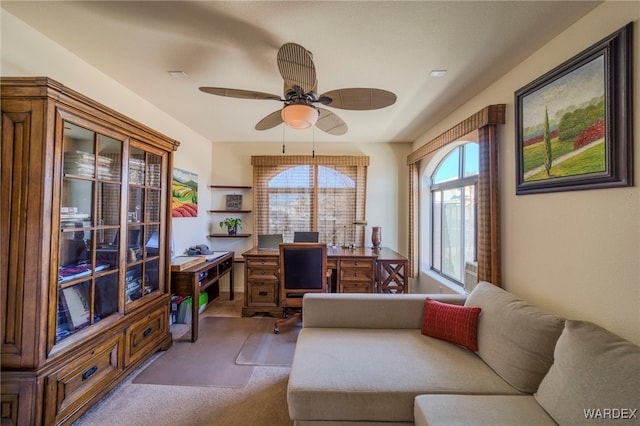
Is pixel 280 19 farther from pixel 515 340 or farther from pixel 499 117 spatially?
pixel 515 340

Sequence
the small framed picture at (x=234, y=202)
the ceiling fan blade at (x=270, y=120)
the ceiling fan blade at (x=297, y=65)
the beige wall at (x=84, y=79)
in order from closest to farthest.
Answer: the ceiling fan blade at (x=297, y=65), the beige wall at (x=84, y=79), the ceiling fan blade at (x=270, y=120), the small framed picture at (x=234, y=202)

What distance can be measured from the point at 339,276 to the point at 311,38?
250 cm

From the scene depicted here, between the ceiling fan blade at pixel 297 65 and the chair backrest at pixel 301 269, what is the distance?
5.23 ft

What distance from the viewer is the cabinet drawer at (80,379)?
1.37 m

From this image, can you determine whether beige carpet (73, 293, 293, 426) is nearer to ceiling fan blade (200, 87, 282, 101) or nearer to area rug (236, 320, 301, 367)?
area rug (236, 320, 301, 367)

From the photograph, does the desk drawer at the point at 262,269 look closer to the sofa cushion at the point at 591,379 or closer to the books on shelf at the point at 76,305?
the books on shelf at the point at 76,305

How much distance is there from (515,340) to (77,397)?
2610 mm

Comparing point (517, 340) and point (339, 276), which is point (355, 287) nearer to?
point (339, 276)

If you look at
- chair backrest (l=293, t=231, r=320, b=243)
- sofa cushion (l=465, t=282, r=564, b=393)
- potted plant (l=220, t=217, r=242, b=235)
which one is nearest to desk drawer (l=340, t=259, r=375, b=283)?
chair backrest (l=293, t=231, r=320, b=243)

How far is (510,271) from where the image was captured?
77.6 inches

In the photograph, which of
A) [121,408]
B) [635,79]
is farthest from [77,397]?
[635,79]

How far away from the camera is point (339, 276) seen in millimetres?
3162

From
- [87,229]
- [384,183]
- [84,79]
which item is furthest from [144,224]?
[384,183]

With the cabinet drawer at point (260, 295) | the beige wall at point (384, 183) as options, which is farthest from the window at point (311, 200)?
the cabinet drawer at point (260, 295)
